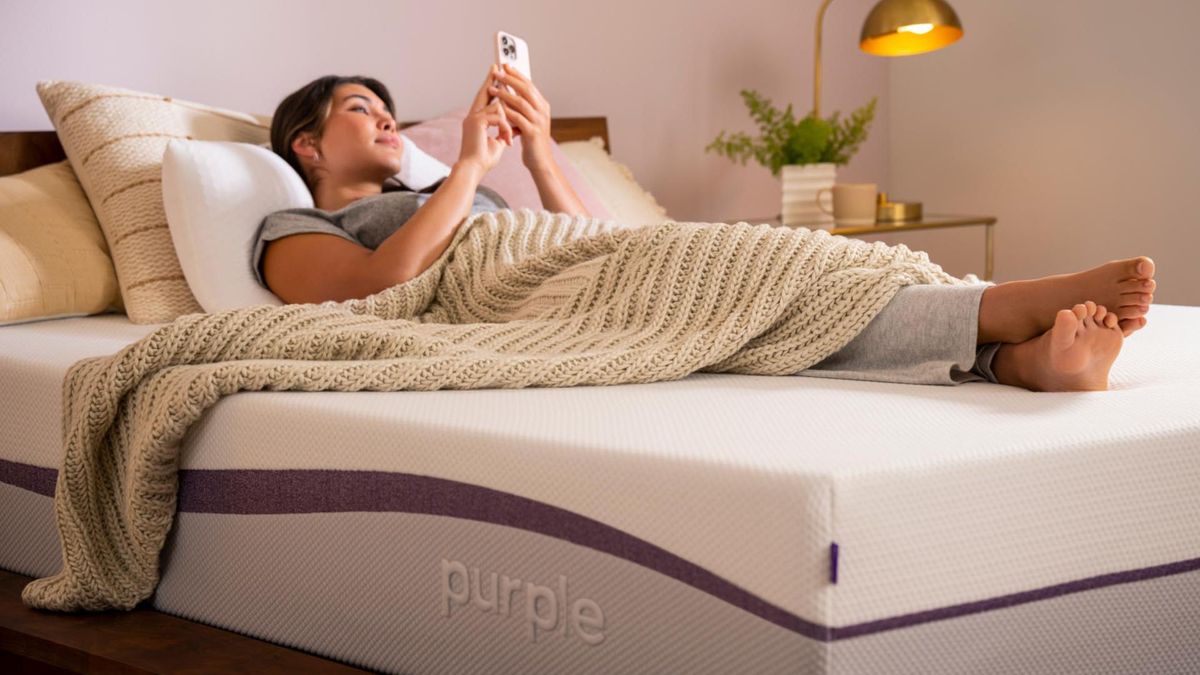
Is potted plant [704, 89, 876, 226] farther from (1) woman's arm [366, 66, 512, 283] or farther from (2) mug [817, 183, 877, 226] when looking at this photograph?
(1) woman's arm [366, 66, 512, 283]

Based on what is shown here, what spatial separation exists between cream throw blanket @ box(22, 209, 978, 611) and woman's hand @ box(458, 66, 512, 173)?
0.49 metres

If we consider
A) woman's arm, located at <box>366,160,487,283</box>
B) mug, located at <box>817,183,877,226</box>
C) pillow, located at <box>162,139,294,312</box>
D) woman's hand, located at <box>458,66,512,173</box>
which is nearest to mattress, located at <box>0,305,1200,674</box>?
woman's arm, located at <box>366,160,487,283</box>

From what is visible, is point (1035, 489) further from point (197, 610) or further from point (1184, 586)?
point (197, 610)

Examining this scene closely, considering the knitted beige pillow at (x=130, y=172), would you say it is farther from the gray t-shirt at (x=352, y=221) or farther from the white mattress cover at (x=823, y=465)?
the white mattress cover at (x=823, y=465)

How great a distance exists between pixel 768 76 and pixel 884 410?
2.71 m

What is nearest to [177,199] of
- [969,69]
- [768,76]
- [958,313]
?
[958,313]

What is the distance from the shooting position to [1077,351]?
3.99ft

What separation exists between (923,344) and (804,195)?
6.40 ft

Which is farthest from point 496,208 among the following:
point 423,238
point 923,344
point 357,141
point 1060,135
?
point 1060,135

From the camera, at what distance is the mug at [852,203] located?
321 cm

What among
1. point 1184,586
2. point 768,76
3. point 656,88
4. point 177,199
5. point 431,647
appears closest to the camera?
point 1184,586

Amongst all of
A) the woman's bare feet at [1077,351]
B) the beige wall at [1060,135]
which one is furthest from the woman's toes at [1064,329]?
the beige wall at [1060,135]

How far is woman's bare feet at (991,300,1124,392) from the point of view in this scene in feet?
3.99

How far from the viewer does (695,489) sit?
3.14ft
